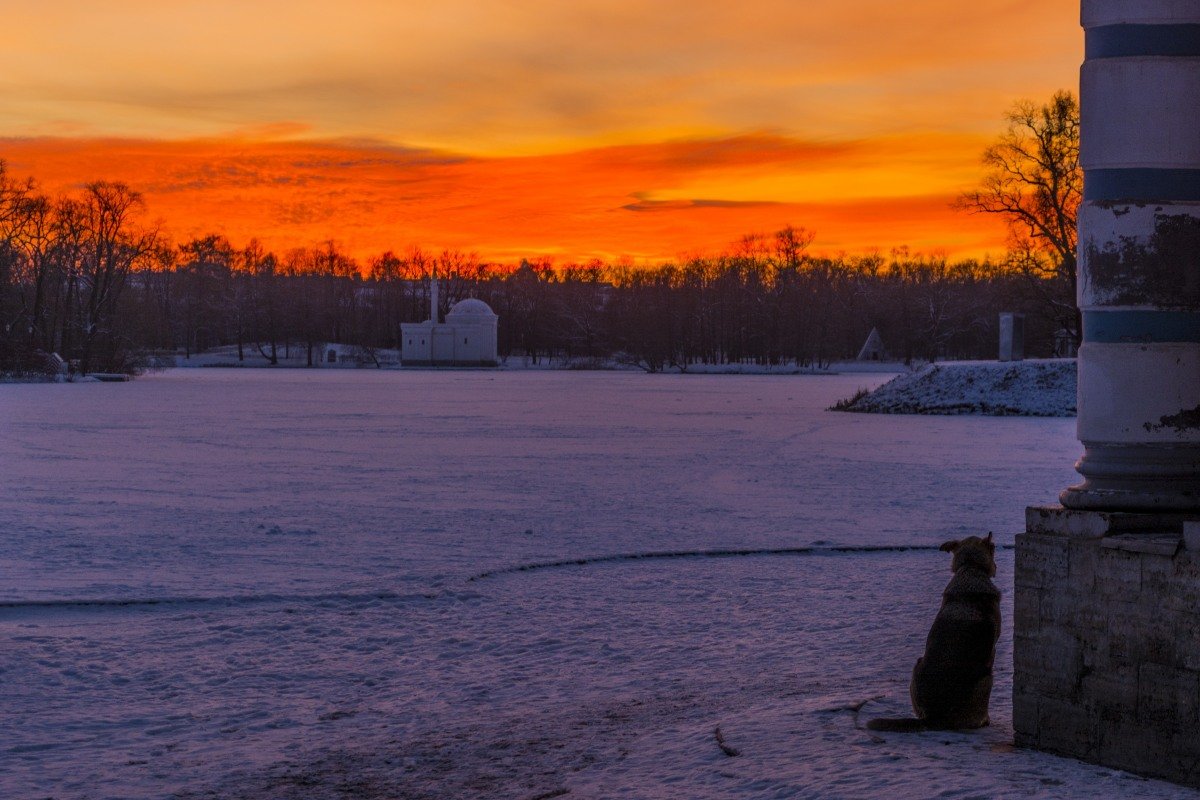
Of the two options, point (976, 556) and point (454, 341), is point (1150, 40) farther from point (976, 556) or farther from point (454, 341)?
point (454, 341)

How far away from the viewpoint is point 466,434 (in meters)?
25.3

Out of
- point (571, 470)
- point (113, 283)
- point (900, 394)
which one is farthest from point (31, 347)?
point (571, 470)

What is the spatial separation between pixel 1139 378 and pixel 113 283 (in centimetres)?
7862

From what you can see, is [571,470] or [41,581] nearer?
[41,581]

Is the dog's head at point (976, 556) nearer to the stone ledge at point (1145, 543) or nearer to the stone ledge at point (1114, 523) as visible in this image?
the stone ledge at point (1114, 523)

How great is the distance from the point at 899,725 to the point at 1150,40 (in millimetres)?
A: 2989

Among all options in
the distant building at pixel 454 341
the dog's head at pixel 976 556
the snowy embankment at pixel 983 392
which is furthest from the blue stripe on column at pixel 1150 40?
the distant building at pixel 454 341

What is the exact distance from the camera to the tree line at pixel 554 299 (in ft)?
196

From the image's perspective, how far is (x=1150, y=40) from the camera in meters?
5.24

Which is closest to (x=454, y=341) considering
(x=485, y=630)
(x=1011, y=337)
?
(x=1011, y=337)

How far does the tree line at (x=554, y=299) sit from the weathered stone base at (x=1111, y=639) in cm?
4640

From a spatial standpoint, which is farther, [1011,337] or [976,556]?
[1011,337]

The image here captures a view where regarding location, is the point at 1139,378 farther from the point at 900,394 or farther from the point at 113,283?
the point at 113,283

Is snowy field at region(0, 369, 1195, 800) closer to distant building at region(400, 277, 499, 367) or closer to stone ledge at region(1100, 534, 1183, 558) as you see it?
stone ledge at region(1100, 534, 1183, 558)
